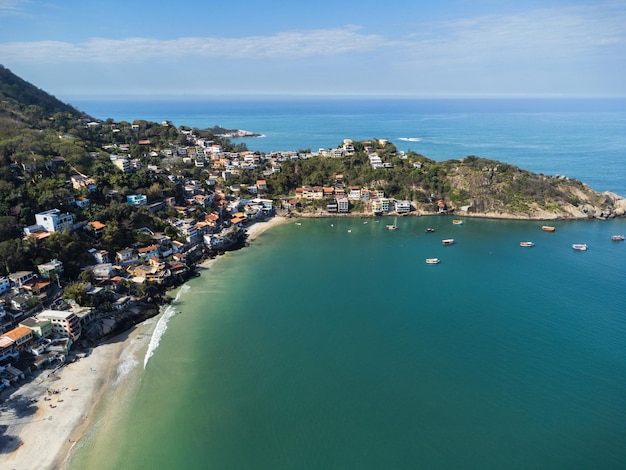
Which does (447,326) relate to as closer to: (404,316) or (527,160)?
(404,316)

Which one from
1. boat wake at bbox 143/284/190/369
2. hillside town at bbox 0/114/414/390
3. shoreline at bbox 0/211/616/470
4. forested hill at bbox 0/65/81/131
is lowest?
shoreline at bbox 0/211/616/470

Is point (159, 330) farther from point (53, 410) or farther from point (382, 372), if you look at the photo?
point (382, 372)

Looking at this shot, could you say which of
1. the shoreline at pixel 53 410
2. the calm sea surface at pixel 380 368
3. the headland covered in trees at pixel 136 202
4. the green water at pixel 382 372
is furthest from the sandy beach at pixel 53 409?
the green water at pixel 382 372

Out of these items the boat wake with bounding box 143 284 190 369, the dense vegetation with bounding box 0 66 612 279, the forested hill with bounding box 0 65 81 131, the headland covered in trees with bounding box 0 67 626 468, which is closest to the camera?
the boat wake with bounding box 143 284 190 369

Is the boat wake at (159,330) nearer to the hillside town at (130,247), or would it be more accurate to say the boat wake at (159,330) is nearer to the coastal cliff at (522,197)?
the hillside town at (130,247)

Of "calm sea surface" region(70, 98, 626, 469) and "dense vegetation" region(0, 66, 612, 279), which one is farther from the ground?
"dense vegetation" region(0, 66, 612, 279)

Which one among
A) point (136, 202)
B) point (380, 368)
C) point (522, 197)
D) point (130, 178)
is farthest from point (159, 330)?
point (522, 197)

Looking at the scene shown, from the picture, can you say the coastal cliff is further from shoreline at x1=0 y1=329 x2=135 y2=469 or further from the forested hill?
the forested hill

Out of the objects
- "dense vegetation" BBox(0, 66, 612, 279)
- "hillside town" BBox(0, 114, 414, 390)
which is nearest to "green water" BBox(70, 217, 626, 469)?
"hillside town" BBox(0, 114, 414, 390)
